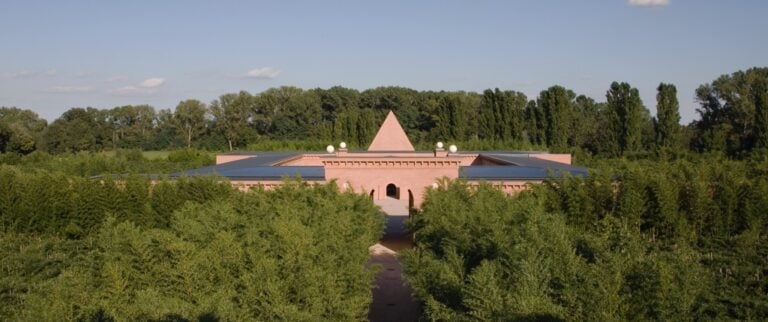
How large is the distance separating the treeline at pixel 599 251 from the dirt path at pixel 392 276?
140 cm

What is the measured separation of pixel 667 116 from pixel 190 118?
46285 millimetres

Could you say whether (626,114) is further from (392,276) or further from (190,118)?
(190,118)

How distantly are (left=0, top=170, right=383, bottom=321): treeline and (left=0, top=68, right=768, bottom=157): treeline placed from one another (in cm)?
2977

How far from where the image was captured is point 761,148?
37344 mm

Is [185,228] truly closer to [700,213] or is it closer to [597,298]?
[597,298]

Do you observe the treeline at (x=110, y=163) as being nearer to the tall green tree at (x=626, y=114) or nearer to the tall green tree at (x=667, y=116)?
the tall green tree at (x=626, y=114)

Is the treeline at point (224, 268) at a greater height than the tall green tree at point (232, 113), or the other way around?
the tall green tree at point (232, 113)

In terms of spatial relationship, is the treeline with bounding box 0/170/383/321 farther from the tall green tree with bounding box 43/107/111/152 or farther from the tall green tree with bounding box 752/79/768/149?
the tall green tree with bounding box 43/107/111/152

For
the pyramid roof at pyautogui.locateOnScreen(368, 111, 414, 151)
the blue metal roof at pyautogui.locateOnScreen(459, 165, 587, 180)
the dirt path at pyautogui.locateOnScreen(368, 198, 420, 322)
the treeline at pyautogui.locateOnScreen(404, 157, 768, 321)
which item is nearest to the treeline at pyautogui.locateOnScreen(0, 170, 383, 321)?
the dirt path at pyautogui.locateOnScreen(368, 198, 420, 322)

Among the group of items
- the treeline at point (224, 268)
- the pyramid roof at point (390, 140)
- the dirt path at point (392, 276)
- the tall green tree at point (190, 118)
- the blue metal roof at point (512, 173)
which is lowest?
the dirt path at point (392, 276)

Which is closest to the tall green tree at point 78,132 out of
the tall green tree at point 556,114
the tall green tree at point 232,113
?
the tall green tree at point 232,113

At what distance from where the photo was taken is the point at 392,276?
686 inches

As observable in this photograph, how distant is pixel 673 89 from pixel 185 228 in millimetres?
36147

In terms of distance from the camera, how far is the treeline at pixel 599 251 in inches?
367
